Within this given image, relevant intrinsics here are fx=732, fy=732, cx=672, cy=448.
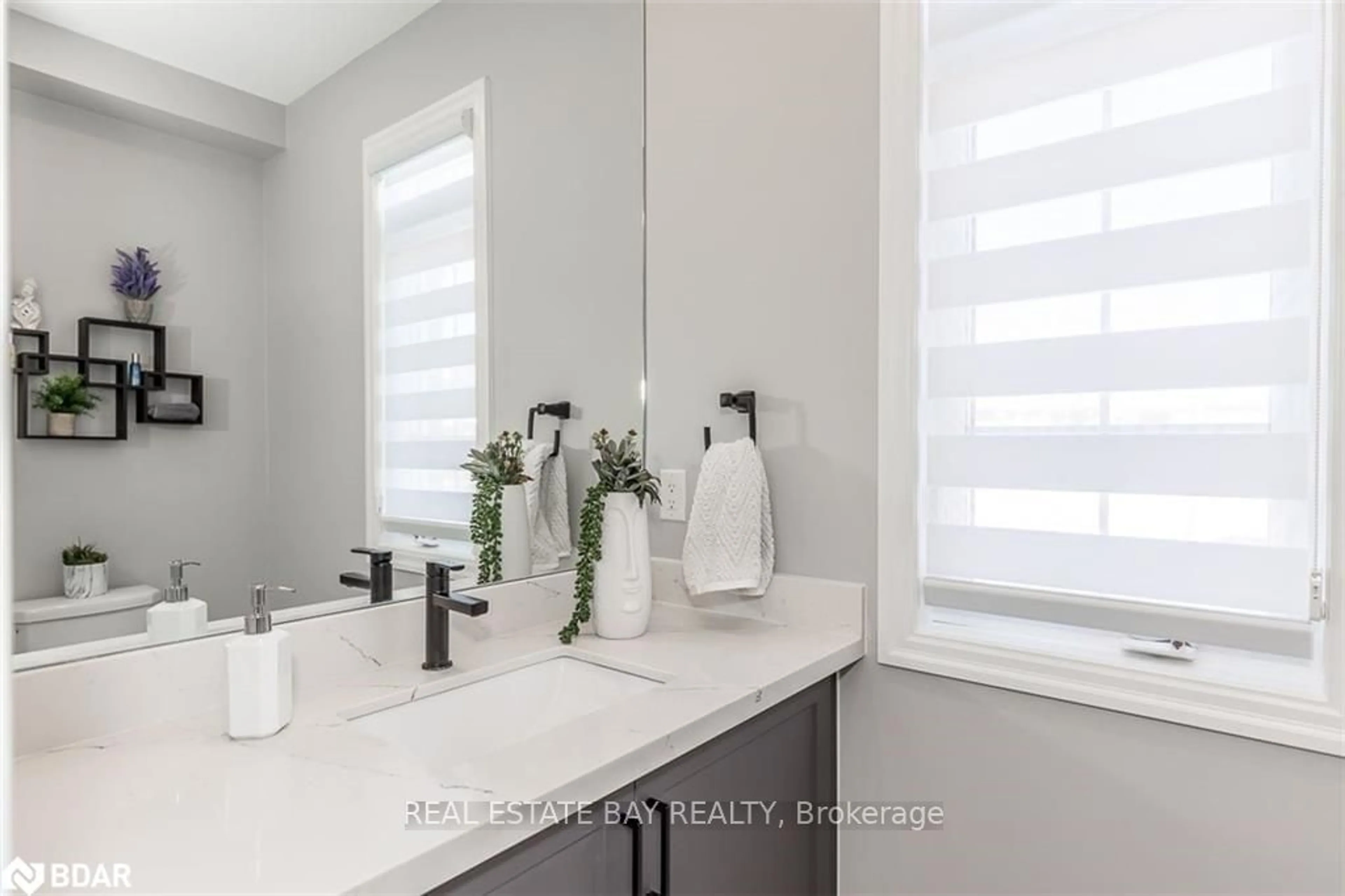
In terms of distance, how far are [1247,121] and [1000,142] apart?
1.09ft

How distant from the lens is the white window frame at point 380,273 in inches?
48.7

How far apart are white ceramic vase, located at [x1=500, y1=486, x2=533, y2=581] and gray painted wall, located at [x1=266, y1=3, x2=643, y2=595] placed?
141mm

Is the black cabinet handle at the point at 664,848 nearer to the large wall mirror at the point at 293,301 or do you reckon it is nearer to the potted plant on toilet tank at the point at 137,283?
the large wall mirror at the point at 293,301

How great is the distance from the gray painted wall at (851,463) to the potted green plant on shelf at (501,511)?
32 cm

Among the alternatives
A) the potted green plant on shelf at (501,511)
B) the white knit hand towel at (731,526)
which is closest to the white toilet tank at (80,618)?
the potted green plant on shelf at (501,511)

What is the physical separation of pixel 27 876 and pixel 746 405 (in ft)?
3.91

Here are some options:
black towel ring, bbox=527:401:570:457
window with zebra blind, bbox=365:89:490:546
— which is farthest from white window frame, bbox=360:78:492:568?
black towel ring, bbox=527:401:570:457

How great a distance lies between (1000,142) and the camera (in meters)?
1.24

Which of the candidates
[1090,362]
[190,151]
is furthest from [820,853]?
[190,151]

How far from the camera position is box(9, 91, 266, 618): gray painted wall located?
35.3 inches

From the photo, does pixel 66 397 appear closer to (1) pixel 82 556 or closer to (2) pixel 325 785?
(1) pixel 82 556

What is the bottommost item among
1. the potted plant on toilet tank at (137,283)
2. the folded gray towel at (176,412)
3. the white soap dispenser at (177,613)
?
the white soap dispenser at (177,613)

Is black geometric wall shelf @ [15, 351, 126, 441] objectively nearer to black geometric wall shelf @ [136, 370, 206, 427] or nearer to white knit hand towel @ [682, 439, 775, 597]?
black geometric wall shelf @ [136, 370, 206, 427]

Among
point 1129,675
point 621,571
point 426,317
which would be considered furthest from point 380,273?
point 1129,675
